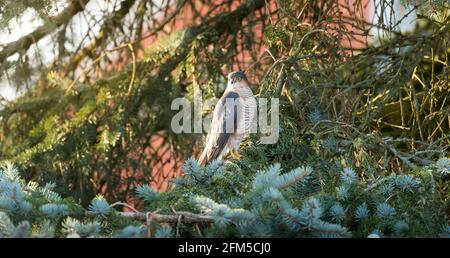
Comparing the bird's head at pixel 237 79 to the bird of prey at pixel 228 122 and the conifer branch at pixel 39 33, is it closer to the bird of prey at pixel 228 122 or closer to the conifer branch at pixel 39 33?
the bird of prey at pixel 228 122

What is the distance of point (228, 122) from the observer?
14.9 feet

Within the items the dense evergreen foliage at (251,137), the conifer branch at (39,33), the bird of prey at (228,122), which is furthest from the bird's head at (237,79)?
the conifer branch at (39,33)

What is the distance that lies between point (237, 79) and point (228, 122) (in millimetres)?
269

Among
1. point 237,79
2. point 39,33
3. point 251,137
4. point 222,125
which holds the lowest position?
point 251,137

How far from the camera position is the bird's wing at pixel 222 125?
4.51 metres

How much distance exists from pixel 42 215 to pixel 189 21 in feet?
11.5

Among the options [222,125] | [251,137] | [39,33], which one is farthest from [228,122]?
[39,33]

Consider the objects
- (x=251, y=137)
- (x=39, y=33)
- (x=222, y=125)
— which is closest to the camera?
(x=251, y=137)

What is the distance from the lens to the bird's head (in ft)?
14.7

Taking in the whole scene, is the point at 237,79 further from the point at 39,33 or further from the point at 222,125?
the point at 39,33

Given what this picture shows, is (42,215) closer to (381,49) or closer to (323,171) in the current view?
(323,171)

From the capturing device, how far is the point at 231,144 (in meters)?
4.55

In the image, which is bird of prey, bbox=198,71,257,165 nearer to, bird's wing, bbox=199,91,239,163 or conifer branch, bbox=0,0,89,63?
bird's wing, bbox=199,91,239,163

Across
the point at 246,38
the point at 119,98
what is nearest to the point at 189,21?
the point at 246,38
